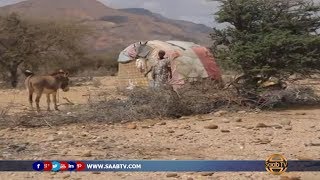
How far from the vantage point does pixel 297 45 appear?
489 inches

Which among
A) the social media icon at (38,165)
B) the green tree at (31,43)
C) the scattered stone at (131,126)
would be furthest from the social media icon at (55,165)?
the green tree at (31,43)

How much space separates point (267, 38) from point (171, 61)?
3.83m

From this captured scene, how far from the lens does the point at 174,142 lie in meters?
8.38

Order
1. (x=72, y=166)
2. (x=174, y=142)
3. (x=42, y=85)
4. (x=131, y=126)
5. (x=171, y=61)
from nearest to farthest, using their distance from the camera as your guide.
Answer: (x=72, y=166)
(x=174, y=142)
(x=131, y=126)
(x=42, y=85)
(x=171, y=61)

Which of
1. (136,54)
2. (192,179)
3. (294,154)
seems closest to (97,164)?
(192,179)

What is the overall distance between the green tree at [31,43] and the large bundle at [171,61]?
25.5ft

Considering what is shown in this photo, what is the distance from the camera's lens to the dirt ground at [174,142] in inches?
248

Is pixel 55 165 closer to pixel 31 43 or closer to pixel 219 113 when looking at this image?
pixel 219 113

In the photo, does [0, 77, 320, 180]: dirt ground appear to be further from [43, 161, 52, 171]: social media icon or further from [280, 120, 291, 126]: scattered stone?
[43, 161, 52, 171]: social media icon

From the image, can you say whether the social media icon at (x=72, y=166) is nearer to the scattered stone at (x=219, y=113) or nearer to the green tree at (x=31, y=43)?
the scattered stone at (x=219, y=113)

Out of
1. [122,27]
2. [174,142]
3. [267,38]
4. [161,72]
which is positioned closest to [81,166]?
[174,142]

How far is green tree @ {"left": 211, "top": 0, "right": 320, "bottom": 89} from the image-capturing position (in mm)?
12352

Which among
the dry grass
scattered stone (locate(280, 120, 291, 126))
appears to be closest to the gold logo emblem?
scattered stone (locate(280, 120, 291, 126))

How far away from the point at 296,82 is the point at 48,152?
884cm
